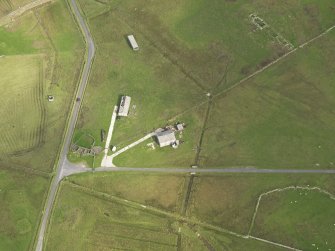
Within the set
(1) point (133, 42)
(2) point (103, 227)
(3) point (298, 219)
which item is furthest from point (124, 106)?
(3) point (298, 219)

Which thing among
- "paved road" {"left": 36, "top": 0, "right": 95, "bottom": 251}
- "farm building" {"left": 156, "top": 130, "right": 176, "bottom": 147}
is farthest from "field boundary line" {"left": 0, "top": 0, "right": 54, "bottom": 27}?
"farm building" {"left": 156, "top": 130, "right": 176, "bottom": 147}

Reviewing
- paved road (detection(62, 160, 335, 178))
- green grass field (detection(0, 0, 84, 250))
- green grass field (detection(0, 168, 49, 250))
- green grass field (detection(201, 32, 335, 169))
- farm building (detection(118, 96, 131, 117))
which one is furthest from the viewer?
farm building (detection(118, 96, 131, 117))

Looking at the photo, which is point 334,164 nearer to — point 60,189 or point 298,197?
point 298,197

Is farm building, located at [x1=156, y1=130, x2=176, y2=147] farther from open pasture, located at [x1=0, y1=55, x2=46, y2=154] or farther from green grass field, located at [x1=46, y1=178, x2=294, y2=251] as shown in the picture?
open pasture, located at [x1=0, y1=55, x2=46, y2=154]

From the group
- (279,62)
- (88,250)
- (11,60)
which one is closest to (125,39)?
(11,60)

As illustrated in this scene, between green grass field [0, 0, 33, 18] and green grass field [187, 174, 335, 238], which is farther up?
green grass field [0, 0, 33, 18]

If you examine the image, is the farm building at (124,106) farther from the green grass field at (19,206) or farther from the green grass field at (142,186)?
the green grass field at (19,206)

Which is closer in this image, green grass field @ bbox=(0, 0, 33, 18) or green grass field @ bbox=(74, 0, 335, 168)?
green grass field @ bbox=(74, 0, 335, 168)

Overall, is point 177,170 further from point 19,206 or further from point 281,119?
point 19,206
